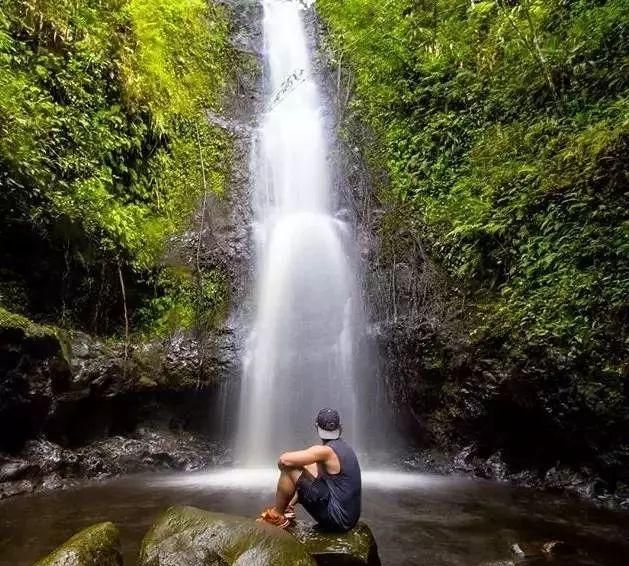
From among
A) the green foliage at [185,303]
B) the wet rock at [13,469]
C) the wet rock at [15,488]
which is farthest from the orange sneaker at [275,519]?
the green foliage at [185,303]

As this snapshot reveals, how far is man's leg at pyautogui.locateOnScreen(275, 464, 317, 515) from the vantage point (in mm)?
4438

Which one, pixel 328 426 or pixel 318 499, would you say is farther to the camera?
pixel 328 426

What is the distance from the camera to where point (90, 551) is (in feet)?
12.4

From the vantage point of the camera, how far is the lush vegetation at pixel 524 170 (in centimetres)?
699

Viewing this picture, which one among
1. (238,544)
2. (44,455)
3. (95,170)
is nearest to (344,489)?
(238,544)

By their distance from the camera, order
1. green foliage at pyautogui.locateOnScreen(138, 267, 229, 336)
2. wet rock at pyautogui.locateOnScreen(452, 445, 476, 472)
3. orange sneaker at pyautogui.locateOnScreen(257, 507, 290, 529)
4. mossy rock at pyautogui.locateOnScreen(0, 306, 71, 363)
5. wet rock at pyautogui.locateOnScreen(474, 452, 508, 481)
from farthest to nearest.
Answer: green foliage at pyautogui.locateOnScreen(138, 267, 229, 336), wet rock at pyautogui.locateOnScreen(452, 445, 476, 472), wet rock at pyautogui.locateOnScreen(474, 452, 508, 481), mossy rock at pyautogui.locateOnScreen(0, 306, 71, 363), orange sneaker at pyautogui.locateOnScreen(257, 507, 290, 529)

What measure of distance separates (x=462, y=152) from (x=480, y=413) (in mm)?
5064

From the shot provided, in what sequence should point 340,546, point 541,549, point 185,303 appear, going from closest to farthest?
point 340,546 < point 541,549 < point 185,303

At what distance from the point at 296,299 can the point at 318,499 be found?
6242 millimetres

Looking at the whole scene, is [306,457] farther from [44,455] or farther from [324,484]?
[44,455]

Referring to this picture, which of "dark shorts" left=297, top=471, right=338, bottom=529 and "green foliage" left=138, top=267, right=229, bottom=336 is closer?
"dark shorts" left=297, top=471, right=338, bottom=529

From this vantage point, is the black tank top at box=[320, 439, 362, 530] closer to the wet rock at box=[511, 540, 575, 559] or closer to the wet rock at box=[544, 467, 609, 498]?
the wet rock at box=[511, 540, 575, 559]

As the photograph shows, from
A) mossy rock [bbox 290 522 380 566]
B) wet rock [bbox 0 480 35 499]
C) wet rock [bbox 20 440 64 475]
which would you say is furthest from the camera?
wet rock [bbox 20 440 64 475]

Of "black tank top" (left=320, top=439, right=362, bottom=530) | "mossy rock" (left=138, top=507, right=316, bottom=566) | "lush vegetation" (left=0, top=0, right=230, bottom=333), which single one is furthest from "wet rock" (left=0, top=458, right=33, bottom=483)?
"black tank top" (left=320, top=439, right=362, bottom=530)
